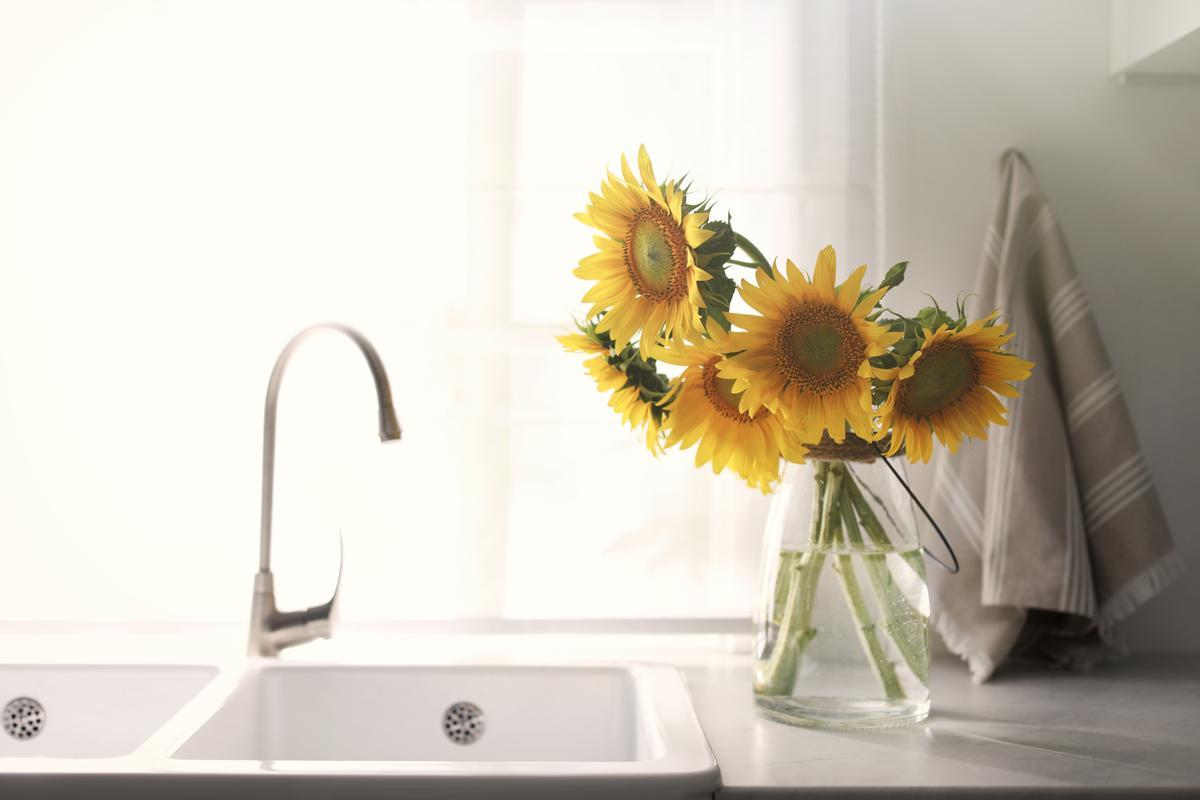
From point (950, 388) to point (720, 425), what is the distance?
19cm

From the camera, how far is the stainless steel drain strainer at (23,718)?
47.1 inches

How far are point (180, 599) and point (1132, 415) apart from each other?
46.4 inches

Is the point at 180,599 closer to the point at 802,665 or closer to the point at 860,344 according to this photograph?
the point at 802,665

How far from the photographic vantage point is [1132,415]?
54.2 inches

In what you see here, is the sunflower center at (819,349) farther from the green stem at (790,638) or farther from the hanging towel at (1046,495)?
the hanging towel at (1046,495)

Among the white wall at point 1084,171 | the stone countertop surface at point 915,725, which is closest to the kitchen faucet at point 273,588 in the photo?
the stone countertop surface at point 915,725

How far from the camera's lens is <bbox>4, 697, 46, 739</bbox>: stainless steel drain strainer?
1.20m

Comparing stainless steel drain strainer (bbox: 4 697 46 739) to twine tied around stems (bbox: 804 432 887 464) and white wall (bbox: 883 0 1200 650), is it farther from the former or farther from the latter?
white wall (bbox: 883 0 1200 650)

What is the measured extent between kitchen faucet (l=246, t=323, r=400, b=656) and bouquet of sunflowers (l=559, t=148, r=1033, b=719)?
1.03 ft

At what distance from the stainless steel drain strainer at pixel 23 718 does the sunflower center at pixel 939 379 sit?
95 cm

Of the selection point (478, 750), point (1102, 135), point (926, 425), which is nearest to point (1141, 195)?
point (1102, 135)

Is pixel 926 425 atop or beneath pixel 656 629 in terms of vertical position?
atop

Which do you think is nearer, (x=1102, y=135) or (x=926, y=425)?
(x=926, y=425)

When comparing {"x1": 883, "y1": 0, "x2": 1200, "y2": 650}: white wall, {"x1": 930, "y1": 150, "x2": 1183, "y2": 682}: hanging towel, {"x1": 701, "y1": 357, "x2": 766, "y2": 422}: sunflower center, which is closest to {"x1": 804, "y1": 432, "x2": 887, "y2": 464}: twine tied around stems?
{"x1": 701, "y1": 357, "x2": 766, "y2": 422}: sunflower center
